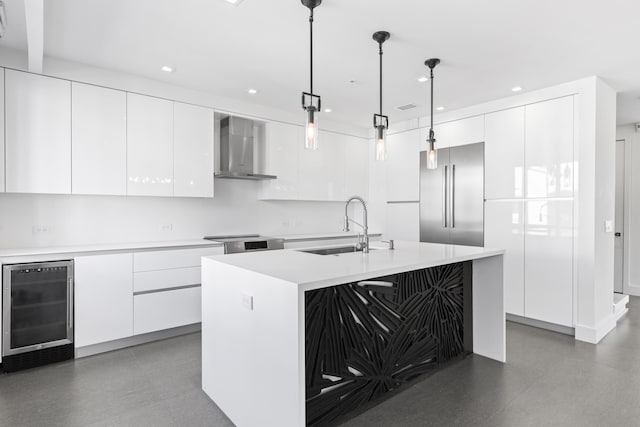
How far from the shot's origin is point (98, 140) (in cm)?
338

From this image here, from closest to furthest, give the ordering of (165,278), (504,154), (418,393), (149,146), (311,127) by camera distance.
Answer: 1. (311,127)
2. (418,393)
3. (165,278)
4. (149,146)
5. (504,154)

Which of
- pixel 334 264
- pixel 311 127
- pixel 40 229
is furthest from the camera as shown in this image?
pixel 40 229

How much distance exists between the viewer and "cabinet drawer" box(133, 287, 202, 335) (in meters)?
3.36

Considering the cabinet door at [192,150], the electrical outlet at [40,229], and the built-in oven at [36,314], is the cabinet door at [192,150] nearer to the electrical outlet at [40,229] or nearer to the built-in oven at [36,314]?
the electrical outlet at [40,229]

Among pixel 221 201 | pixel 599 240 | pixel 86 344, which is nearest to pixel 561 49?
pixel 599 240

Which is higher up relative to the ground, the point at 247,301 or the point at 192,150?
the point at 192,150

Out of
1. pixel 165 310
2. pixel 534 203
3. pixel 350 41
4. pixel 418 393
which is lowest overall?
pixel 418 393

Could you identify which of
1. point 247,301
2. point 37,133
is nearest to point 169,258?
point 37,133

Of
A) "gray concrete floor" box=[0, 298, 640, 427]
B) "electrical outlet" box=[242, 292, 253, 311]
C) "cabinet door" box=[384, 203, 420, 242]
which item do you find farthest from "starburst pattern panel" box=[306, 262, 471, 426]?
"cabinet door" box=[384, 203, 420, 242]

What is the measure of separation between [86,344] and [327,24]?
3.28m

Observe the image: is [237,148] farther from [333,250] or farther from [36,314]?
[36,314]

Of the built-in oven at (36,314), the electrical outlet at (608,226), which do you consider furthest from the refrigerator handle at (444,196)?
the built-in oven at (36,314)

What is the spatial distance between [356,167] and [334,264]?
3.75 meters

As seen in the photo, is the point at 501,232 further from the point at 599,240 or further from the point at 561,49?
the point at 561,49
